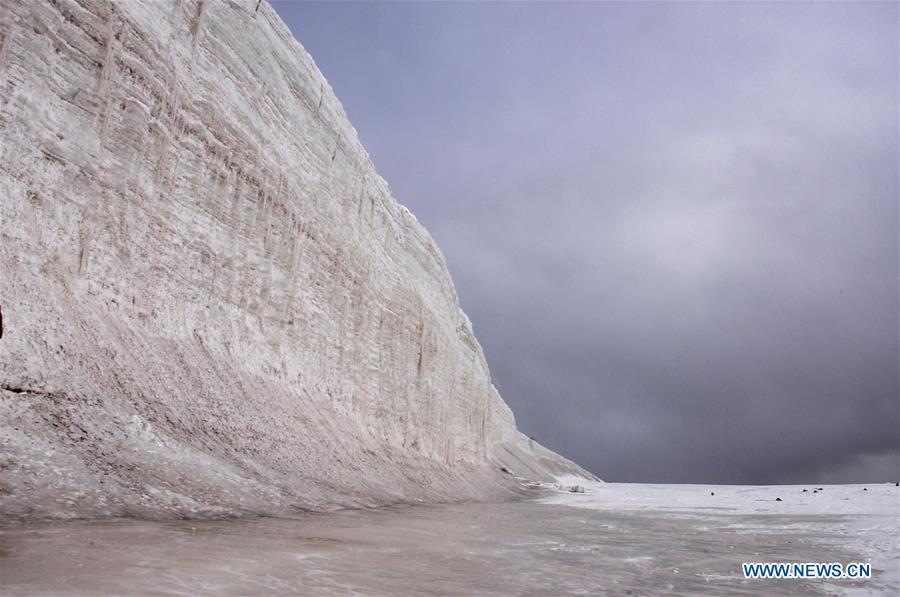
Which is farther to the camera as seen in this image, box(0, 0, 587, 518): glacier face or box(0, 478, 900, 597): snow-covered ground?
box(0, 0, 587, 518): glacier face

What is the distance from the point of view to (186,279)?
44.6ft

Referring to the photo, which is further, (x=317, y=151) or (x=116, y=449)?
(x=317, y=151)

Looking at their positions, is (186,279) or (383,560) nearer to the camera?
(383,560)

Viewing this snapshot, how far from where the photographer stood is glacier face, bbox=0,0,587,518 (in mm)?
8898

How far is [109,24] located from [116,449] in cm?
892

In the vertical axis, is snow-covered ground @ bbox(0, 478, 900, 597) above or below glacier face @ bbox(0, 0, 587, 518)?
below

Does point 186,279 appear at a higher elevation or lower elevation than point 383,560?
higher

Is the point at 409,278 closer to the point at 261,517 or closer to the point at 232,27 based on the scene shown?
the point at 232,27

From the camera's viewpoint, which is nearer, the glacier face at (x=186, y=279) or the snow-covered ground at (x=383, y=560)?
the snow-covered ground at (x=383, y=560)

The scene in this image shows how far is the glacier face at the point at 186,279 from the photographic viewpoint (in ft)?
29.2

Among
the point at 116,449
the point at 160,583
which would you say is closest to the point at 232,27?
the point at 116,449

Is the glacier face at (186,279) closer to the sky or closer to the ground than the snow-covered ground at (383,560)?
closer to the sky

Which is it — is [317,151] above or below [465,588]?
above

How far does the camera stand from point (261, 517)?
9453mm
